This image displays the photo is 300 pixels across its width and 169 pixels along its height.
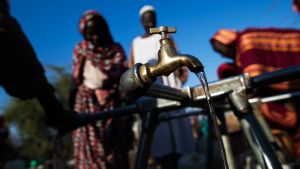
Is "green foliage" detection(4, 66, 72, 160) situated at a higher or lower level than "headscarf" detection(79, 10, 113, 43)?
higher

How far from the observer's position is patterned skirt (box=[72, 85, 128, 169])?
2711 mm

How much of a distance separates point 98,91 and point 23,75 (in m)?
1.52

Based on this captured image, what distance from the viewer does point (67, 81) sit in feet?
82.0

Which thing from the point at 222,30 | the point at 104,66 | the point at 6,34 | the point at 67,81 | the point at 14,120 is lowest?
the point at 6,34

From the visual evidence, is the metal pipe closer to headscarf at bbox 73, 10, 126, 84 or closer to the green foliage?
headscarf at bbox 73, 10, 126, 84

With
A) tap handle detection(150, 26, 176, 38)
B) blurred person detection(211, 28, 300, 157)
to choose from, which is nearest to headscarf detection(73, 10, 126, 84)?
blurred person detection(211, 28, 300, 157)

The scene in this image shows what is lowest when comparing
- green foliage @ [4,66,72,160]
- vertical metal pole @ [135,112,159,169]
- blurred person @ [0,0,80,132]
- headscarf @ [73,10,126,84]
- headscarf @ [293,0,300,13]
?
vertical metal pole @ [135,112,159,169]

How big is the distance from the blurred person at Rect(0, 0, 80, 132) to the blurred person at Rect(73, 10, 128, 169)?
53.3 inches

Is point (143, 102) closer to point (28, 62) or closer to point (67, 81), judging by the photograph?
point (28, 62)

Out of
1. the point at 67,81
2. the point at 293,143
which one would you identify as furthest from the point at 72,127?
the point at 67,81

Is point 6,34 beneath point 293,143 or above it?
above

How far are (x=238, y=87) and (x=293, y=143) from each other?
187 centimetres

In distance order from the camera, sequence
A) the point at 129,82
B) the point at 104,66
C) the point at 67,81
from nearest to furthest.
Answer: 1. the point at 129,82
2. the point at 104,66
3. the point at 67,81

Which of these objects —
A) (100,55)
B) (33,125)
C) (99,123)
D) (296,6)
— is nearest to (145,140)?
(99,123)
